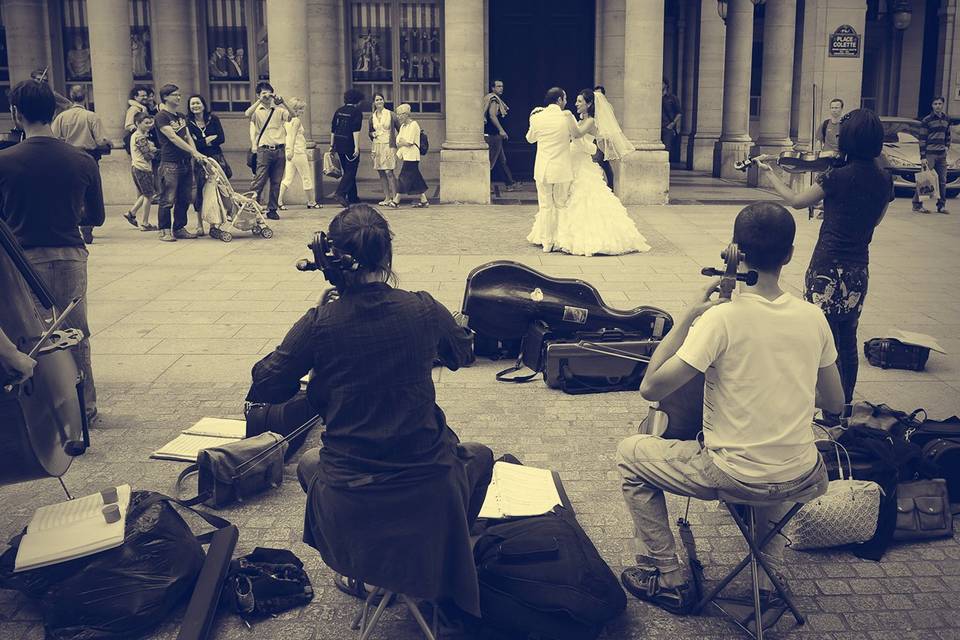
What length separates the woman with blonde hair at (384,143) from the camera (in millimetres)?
17375

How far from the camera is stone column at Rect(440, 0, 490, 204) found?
58.2ft

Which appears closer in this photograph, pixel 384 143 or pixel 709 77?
pixel 384 143

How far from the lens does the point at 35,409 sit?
14.7 feet

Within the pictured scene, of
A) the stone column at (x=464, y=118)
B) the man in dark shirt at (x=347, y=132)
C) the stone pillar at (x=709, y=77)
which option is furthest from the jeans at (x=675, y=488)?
the stone pillar at (x=709, y=77)

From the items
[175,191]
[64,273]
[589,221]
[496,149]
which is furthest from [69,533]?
[496,149]

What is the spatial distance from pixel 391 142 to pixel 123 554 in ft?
45.1

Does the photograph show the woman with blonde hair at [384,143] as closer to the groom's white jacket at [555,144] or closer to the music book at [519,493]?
the groom's white jacket at [555,144]

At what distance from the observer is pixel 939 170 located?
57.7 feet

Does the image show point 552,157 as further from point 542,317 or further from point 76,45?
point 76,45

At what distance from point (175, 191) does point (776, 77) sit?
12.9m

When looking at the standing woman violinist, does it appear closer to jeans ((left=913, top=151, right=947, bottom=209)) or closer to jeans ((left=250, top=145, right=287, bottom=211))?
jeans ((left=250, top=145, right=287, bottom=211))

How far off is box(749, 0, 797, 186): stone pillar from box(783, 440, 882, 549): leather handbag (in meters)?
17.0

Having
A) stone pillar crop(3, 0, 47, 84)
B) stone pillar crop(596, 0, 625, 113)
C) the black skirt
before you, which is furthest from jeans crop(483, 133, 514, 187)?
stone pillar crop(3, 0, 47, 84)

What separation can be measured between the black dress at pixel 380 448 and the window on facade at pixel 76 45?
65.7 ft
